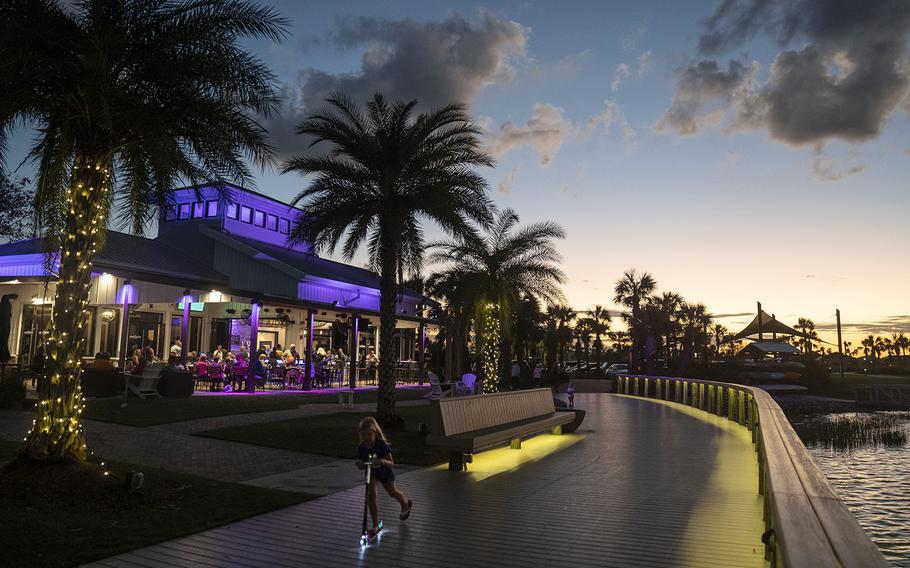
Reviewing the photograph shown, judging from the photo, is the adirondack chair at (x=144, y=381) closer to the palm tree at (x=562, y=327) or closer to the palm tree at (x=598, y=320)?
the palm tree at (x=562, y=327)

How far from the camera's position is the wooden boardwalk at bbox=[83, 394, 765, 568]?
5.10 metres

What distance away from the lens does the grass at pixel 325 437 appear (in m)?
10.9

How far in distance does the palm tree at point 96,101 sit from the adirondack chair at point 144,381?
11482 millimetres

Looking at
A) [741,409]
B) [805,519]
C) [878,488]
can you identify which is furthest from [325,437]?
[878,488]

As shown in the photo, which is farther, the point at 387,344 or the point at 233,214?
the point at 233,214

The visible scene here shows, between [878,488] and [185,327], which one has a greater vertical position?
[185,327]

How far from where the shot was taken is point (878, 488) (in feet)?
42.1

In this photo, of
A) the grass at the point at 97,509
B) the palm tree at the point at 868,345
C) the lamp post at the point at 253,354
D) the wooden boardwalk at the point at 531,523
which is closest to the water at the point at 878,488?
the wooden boardwalk at the point at 531,523

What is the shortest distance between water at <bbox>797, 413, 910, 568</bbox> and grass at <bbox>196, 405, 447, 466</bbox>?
6293 mm

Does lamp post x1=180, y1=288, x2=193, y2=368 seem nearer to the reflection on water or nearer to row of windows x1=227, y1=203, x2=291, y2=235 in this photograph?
row of windows x1=227, y1=203, x2=291, y2=235

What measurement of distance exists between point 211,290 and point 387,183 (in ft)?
40.5

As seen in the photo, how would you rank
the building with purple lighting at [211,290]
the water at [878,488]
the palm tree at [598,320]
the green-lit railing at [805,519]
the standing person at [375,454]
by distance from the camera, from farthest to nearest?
1. the palm tree at [598,320]
2. the building with purple lighting at [211,290]
3. the water at [878,488]
4. the standing person at [375,454]
5. the green-lit railing at [805,519]

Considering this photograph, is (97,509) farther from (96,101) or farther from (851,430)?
(851,430)

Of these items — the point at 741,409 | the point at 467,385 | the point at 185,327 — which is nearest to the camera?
the point at 741,409
